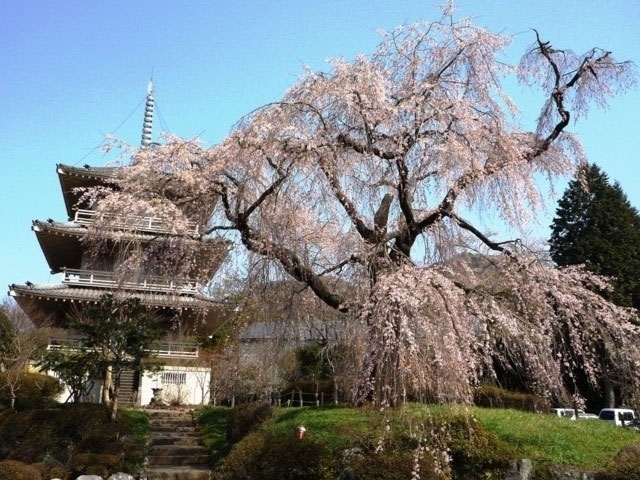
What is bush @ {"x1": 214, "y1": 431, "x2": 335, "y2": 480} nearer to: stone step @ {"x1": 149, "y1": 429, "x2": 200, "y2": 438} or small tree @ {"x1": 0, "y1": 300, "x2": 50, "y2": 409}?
stone step @ {"x1": 149, "y1": 429, "x2": 200, "y2": 438}

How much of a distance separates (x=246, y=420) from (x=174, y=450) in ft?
6.37

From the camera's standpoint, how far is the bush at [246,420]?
10.9m

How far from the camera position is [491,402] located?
12422mm

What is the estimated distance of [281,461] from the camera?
7953mm

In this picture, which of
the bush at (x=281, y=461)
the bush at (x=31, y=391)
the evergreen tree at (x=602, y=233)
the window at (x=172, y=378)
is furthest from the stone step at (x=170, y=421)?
the evergreen tree at (x=602, y=233)

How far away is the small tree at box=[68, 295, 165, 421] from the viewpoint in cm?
1171

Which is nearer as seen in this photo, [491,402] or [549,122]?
[549,122]

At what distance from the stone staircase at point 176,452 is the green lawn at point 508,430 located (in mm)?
1900

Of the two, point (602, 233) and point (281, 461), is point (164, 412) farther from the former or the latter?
point (602, 233)

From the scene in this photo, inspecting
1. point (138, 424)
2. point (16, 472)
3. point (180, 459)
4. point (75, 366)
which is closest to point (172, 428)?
point (138, 424)

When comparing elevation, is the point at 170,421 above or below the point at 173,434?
above

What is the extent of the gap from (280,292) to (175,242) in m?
2.08

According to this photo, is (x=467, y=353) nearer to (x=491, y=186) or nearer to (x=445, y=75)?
(x=491, y=186)

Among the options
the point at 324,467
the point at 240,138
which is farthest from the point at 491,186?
the point at 324,467
